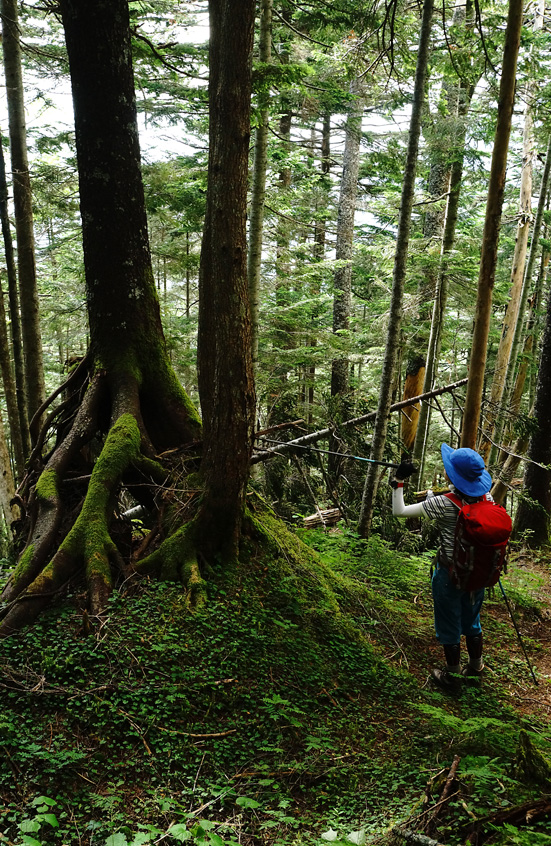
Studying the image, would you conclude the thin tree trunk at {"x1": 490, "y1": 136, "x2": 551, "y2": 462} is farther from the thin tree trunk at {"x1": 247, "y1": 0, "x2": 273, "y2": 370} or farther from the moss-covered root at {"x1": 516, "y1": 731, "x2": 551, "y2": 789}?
the moss-covered root at {"x1": 516, "y1": 731, "x2": 551, "y2": 789}

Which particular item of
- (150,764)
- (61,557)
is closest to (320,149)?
(61,557)

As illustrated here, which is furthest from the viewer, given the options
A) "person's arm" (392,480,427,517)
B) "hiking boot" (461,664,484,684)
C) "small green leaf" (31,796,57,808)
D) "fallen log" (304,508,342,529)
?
"fallen log" (304,508,342,529)

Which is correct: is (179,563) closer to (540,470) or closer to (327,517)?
(327,517)

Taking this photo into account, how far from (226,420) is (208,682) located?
6.62 ft

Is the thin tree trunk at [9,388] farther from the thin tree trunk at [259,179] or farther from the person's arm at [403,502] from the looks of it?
the person's arm at [403,502]

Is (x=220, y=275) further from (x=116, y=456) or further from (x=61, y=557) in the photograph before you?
(x=61, y=557)

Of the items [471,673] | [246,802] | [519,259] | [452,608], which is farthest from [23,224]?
[519,259]

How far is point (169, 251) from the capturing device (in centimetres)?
1362

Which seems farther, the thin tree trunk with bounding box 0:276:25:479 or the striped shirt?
the thin tree trunk with bounding box 0:276:25:479

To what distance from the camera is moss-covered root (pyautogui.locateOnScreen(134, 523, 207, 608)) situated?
4.47 m

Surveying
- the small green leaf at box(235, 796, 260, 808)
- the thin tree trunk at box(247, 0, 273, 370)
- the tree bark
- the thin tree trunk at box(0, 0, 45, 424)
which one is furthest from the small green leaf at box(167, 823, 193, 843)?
the thin tree trunk at box(0, 0, 45, 424)

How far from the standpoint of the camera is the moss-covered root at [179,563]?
4.47m

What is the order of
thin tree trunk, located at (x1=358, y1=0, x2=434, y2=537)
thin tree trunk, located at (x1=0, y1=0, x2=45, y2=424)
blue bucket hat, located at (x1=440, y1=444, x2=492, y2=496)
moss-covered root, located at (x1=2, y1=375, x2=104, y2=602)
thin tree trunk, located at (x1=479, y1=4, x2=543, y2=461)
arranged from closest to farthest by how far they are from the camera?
moss-covered root, located at (x1=2, y1=375, x2=104, y2=602) < blue bucket hat, located at (x1=440, y1=444, x2=492, y2=496) < thin tree trunk, located at (x1=358, y1=0, x2=434, y2=537) < thin tree trunk, located at (x1=0, y1=0, x2=45, y2=424) < thin tree trunk, located at (x1=479, y1=4, x2=543, y2=461)

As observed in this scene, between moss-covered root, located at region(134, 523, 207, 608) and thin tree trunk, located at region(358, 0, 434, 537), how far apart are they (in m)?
3.19
